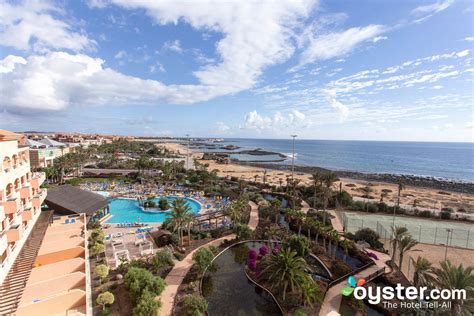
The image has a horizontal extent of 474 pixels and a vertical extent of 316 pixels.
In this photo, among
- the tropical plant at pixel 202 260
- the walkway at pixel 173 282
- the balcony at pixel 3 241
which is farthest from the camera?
the tropical plant at pixel 202 260

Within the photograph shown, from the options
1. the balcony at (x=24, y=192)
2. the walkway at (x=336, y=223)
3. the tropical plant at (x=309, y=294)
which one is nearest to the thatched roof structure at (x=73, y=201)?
the balcony at (x=24, y=192)

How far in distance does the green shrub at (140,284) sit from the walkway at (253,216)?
50.4 feet

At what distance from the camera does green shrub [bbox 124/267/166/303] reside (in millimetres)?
14719

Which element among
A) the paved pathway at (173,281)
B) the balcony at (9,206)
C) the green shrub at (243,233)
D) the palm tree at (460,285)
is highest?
the balcony at (9,206)

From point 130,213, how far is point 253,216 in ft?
63.7

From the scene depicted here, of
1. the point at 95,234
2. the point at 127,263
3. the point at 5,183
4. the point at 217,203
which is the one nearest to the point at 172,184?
the point at 217,203

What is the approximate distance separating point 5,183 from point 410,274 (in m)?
31.7

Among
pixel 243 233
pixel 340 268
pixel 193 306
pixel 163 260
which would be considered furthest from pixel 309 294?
pixel 163 260

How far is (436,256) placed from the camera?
22.5 metres

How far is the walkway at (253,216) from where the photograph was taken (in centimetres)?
2965

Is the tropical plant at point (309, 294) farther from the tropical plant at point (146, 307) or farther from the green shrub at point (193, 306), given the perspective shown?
Answer: the tropical plant at point (146, 307)

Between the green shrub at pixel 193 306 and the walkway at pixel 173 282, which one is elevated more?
the green shrub at pixel 193 306

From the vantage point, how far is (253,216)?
3288cm

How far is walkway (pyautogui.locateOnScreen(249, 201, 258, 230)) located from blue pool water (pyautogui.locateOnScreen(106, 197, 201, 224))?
29.6 feet
